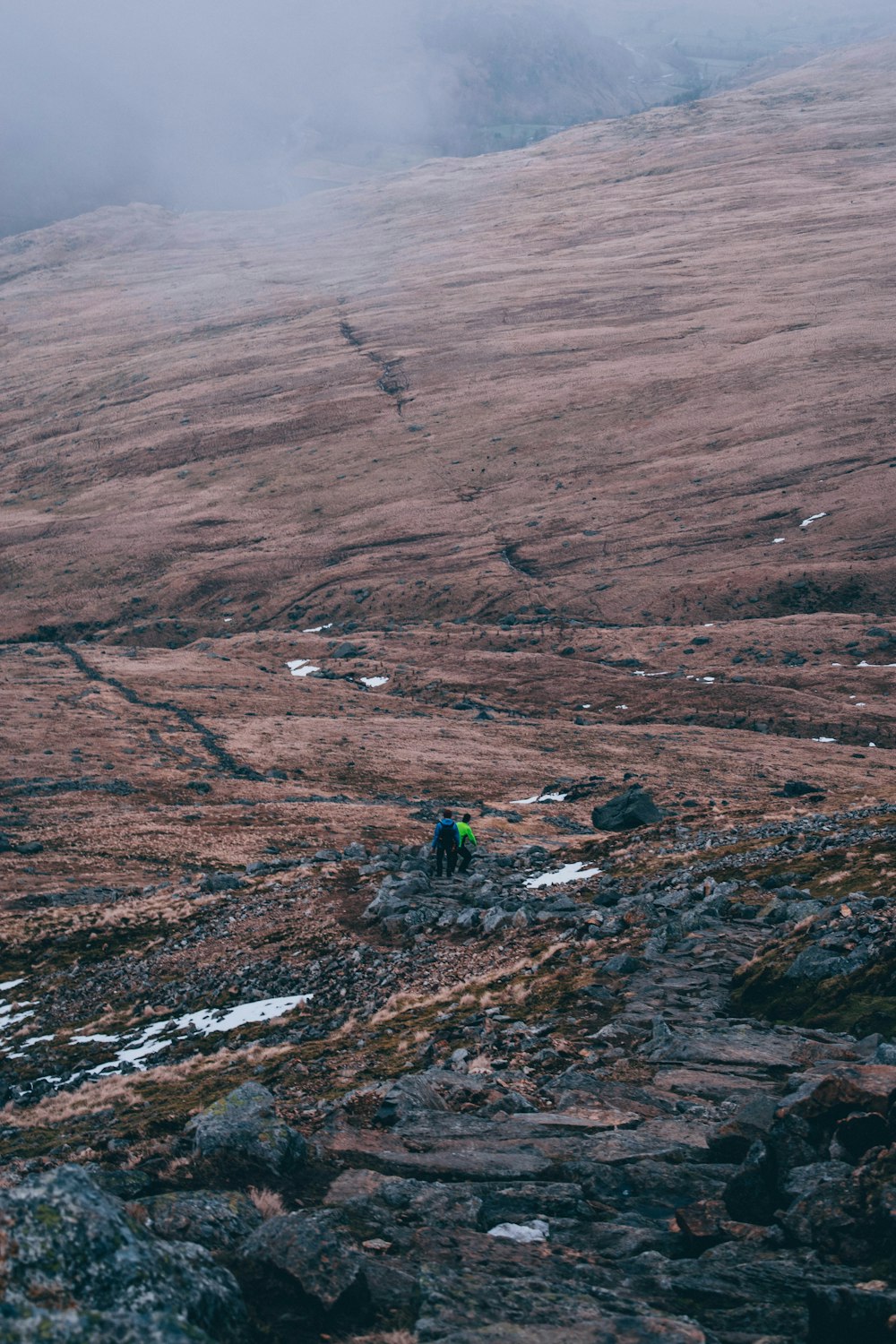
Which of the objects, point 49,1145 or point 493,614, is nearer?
point 49,1145

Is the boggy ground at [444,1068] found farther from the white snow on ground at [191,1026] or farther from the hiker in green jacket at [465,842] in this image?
the hiker in green jacket at [465,842]

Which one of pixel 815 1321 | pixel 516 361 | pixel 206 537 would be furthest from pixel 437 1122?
pixel 516 361

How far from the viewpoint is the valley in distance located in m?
8.88

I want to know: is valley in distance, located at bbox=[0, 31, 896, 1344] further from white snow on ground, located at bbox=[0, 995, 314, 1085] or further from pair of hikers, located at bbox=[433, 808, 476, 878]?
pair of hikers, located at bbox=[433, 808, 476, 878]

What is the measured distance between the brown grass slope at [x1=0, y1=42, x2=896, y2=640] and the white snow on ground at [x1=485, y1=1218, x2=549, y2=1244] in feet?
269

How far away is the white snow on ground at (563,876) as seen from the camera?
2942cm

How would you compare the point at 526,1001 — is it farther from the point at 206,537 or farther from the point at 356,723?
the point at 206,537

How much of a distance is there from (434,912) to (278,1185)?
15093mm

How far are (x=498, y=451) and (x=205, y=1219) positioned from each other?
120421 mm

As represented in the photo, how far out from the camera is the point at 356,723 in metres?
69.0

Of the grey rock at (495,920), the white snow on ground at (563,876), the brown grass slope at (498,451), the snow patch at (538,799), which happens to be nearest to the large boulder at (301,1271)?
the grey rock at (495,920)

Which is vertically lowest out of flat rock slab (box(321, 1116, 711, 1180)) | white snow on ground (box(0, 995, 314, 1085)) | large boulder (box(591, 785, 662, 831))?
large boulder (box(591, 785, 662, 831))

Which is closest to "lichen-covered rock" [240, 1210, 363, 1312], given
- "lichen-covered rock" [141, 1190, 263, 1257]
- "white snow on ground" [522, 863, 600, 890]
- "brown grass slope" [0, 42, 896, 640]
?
A: "lichen-covered rock" [141, 1190, 263, 1257]

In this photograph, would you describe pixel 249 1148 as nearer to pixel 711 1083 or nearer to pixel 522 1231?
pixel 522 1231
